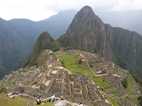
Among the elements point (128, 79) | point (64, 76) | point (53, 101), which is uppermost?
point (53, 101)

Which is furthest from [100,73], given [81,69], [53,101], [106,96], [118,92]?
[53,101]

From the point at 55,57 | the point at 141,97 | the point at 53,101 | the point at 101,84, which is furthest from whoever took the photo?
the point at 55,57

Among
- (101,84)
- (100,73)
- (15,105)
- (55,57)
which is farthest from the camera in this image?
(55,57)

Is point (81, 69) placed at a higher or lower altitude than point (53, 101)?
lower

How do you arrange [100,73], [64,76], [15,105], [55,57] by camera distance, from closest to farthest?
[15,105] < [64,76] < [100,73] < [55,57]

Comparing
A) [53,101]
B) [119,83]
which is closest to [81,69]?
[119,83]

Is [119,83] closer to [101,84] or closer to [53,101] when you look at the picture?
[101,84]

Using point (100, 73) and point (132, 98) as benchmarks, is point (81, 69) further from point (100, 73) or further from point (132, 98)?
point (132, 98)

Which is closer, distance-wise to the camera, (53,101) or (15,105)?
(15,105)

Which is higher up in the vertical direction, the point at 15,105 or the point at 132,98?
the point at 15,105
